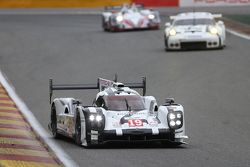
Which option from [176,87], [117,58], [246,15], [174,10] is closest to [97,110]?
[176,87]

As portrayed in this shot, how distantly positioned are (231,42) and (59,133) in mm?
18666

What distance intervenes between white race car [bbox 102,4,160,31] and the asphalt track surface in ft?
1.75

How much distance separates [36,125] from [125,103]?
3.08m

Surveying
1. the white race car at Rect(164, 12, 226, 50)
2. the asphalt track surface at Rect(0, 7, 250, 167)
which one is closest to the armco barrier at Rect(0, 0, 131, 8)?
the asphalt track surface at Rect(0, 7, 250, 167)

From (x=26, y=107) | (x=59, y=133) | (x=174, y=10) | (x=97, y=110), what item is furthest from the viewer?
(x=174, y=10)

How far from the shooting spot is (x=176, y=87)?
21.0m

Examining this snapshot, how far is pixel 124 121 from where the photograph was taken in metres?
12.6

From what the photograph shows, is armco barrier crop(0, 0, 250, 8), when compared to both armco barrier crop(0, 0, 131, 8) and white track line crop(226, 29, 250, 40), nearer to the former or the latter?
armco barrier crop(0, 0, 131, 8)

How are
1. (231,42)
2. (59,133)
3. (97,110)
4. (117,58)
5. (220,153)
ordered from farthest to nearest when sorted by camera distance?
(231,42)
(117,58)
(59,133)
(97,110)
(220,153)

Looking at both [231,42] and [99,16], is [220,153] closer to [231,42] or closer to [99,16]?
[231,42]

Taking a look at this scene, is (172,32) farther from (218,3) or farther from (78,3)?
A: (78,3)

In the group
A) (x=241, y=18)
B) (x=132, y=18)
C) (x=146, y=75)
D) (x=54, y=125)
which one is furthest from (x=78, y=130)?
(x=241, y=18)

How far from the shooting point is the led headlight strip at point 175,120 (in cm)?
1262

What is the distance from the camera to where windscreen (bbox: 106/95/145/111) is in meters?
13.1
